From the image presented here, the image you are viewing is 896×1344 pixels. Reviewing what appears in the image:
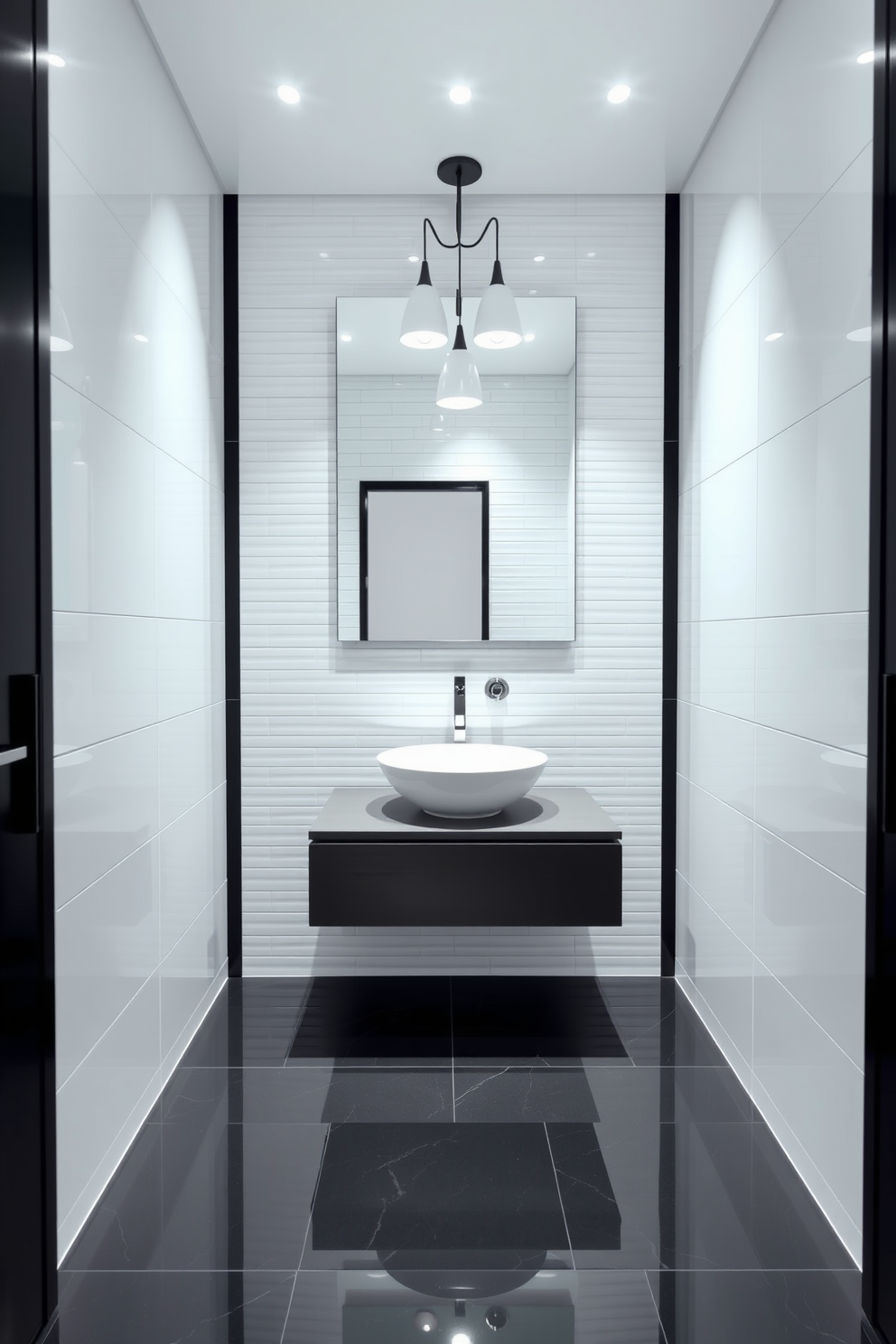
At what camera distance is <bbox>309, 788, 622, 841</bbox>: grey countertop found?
2162 mm

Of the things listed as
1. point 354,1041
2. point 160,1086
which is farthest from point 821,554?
point 160,1086

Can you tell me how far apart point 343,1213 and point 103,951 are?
70 centimetres

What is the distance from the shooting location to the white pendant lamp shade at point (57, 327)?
1474 mm

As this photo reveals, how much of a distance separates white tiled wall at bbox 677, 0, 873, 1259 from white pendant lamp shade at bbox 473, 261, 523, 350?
1.81 feet

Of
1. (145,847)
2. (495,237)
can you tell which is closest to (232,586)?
(145,847)

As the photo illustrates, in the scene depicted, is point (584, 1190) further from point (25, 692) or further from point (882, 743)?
point (25, 692)

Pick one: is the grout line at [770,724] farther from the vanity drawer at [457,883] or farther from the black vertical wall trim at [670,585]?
the vanity drawer at [457,883]

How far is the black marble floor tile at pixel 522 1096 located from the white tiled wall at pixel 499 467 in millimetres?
1267

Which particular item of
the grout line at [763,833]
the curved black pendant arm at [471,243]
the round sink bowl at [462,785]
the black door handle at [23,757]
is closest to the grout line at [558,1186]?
the grout line at [763,833]

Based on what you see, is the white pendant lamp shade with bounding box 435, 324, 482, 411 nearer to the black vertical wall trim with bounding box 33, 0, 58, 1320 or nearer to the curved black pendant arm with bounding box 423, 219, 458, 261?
the curved black pendant arm with bounding box 423, 219, 458, 261

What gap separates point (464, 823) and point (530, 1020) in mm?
703

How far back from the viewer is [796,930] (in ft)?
5.90

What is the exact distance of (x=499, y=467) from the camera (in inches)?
106

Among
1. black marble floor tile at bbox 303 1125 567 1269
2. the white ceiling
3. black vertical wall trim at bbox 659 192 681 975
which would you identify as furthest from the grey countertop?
the white ceiling
